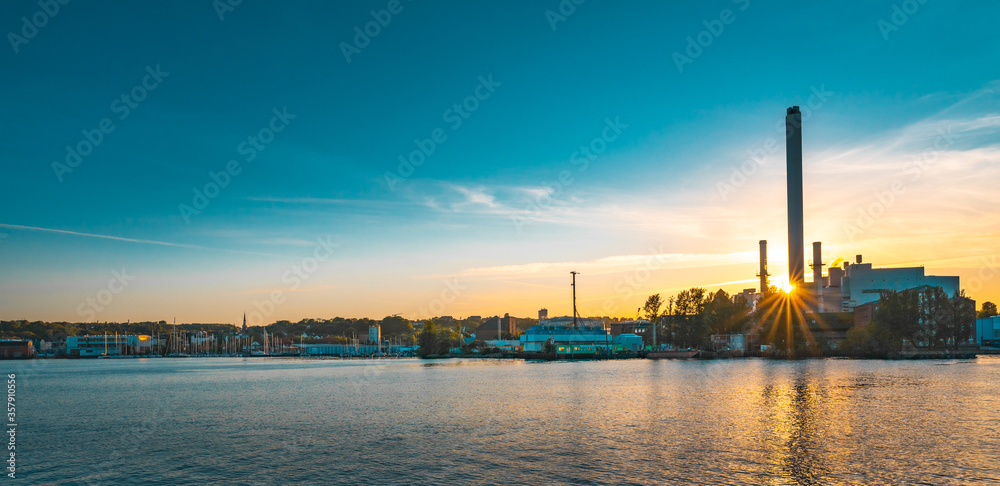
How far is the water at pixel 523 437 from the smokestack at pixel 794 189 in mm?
109192

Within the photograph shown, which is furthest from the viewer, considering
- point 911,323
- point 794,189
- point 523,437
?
point 794,189

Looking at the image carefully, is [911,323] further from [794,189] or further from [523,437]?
[523,437]

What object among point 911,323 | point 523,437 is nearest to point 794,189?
point 911,323

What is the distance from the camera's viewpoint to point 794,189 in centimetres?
18188

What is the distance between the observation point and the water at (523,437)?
33.3 m

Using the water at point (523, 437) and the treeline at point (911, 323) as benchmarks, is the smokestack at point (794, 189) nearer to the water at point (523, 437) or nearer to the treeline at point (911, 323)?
the treeline at point (911, 323)

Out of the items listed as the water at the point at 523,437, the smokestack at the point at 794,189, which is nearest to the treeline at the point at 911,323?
the smokestack at the point at 794,189

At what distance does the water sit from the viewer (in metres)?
33.3

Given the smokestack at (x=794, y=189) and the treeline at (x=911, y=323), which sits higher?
the smokestack at (x=794, y=189)

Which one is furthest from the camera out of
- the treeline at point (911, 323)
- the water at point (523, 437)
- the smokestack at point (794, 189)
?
the smokestack at point (794, 189)

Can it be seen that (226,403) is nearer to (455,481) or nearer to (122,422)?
(122,422)

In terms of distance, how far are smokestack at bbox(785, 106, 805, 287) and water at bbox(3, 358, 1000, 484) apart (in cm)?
10919

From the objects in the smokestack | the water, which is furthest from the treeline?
the water

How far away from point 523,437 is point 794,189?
163 meters
